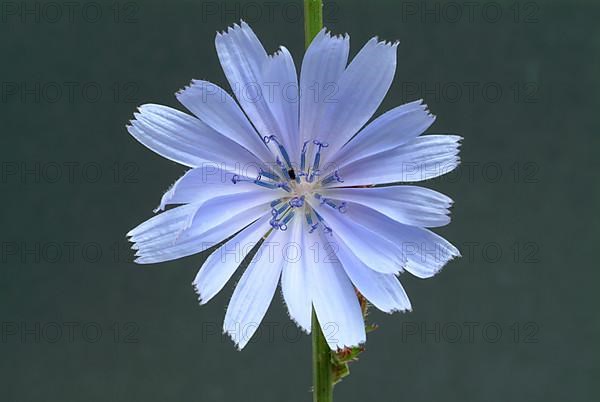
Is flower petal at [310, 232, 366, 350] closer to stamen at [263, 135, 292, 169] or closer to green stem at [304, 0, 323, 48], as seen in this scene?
stamen at [263, 135, 292, 169]

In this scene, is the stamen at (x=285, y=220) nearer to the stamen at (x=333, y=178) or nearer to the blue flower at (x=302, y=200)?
the blue flower at (x=302, y=200)

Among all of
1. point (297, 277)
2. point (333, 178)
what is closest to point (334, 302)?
point (297, 277)

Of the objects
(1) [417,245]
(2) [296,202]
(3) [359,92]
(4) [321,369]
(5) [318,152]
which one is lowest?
(4) [321,369]

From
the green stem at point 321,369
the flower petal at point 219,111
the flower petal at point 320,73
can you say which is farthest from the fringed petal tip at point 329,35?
the green stem at point 321,369

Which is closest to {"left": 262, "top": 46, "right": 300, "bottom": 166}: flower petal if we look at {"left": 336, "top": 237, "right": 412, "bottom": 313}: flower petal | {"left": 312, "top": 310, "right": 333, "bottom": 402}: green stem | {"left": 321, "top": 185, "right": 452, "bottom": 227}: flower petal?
{"left": 321, "top": 185, "right": 452, "bottom": 227}: flower petal

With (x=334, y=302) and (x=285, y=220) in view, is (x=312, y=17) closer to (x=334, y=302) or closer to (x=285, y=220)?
(x=285, y=220)

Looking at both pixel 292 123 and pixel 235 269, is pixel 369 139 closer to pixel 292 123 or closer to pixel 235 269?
pixel 292 123

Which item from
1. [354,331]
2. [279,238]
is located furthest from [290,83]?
[354,331]
